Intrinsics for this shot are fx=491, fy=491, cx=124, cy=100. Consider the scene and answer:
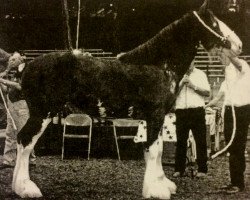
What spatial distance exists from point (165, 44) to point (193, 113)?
6.28 feet

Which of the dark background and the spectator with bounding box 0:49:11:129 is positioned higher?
the dark background

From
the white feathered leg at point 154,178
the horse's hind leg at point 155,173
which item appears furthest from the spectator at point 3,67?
the white feathered leg at point 154,178

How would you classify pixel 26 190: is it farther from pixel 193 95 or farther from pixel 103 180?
pixel 193 95

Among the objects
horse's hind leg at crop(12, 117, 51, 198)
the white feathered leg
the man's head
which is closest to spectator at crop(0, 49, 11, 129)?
the man's head

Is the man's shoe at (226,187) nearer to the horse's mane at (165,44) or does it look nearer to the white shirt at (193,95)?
the white shirt at (193,95)

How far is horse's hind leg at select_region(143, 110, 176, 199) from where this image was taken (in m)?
6.21

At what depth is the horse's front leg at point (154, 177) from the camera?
6211mm

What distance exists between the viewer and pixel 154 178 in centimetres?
629

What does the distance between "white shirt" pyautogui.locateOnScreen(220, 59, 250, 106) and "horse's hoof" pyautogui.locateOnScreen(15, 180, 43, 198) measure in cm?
280

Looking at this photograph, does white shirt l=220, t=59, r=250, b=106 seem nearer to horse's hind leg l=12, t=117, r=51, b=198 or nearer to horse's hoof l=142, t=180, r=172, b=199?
horse's hoof l=142, t=180, r=172, b=199

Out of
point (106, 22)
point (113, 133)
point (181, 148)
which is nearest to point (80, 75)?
point (181, 148)

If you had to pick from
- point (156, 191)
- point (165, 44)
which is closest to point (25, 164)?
point (156, 191)

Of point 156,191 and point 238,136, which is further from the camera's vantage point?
point 238,136

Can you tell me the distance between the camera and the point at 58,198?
629 centimetres
